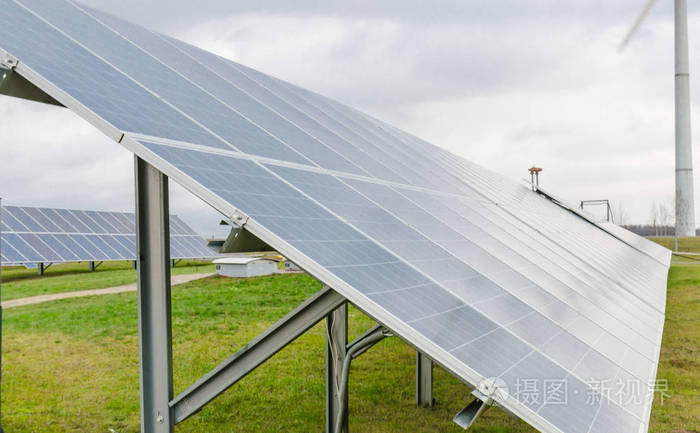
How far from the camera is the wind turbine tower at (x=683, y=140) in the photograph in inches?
2864

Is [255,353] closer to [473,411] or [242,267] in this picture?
[473,411]

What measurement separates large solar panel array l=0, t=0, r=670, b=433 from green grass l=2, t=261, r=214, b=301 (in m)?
22.6

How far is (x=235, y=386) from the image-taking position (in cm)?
1284

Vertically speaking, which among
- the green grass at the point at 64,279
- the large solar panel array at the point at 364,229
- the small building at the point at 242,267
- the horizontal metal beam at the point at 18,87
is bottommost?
the green grass at the point at 64,279

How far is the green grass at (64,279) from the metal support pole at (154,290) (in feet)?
76.5

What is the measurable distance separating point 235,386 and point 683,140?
7823 cm

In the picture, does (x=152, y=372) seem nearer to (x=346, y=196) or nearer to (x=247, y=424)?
(x=346, y=196)

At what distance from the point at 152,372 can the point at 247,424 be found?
20.0 ft

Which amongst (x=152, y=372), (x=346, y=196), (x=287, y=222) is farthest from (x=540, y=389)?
(x=152, y=372)

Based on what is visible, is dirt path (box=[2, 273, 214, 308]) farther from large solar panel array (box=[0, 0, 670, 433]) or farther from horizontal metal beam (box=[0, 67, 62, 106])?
horizontal metal beam (box=[0, 67, 62, 106])

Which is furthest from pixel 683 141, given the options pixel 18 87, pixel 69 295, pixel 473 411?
pixel 18 87

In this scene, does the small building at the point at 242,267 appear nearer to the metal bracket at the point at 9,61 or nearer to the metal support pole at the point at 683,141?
the metal bracket at the point at 9,61

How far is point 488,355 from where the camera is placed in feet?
12.3

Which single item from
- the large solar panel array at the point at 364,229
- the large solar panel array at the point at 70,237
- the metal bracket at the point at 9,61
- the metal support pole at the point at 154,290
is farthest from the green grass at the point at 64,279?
the metal bracket at the point at 9,61
